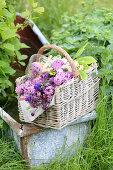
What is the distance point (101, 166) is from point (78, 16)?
65.5 inches

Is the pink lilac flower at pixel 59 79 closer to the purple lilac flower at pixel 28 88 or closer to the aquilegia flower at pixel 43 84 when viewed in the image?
the aquilegia flower at pixel 43 84

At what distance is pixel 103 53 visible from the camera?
2.29 meters

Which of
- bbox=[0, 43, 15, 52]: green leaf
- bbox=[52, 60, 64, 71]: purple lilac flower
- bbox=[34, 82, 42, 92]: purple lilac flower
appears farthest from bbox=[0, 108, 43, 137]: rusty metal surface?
bbox=[0, 43, 15, 52]: green leaf

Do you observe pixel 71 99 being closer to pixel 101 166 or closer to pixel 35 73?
pixel 35 73

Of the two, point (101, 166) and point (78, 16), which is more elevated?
point (78, 16)

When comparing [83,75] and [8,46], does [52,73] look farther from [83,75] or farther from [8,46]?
[8,46]

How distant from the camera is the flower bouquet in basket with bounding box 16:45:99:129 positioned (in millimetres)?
1712

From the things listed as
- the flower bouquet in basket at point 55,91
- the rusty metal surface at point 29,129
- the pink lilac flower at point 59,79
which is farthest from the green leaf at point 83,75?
the rusty metal surface at point 29,129

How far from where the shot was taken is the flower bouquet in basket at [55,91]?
171cm

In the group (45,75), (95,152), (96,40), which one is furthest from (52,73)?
(96,40)

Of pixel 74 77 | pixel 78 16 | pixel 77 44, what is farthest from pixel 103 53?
pixel 78 16

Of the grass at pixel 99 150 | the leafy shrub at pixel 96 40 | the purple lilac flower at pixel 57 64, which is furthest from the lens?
the leafy shrub at pixel 96 40

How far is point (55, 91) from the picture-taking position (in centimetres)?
172

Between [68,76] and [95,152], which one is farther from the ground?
[68,76]
